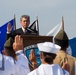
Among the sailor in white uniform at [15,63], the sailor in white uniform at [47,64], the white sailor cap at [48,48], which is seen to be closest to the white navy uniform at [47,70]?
the sailor in white uniform at [47,64]

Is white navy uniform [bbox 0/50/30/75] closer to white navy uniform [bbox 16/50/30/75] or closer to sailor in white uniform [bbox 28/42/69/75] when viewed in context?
white navy uniform [bbox 16/50/30/75]

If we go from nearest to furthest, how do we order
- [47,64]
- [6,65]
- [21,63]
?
[47,64], [6,65], [21,63]

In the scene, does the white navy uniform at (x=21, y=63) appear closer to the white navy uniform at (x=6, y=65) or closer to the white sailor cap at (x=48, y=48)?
the white navy uniform at (x=6, y=65)

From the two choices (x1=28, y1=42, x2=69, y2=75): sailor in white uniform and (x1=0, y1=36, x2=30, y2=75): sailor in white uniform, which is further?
(x1=0, y1=36, x2=30, y2=75): sailor in white uniform

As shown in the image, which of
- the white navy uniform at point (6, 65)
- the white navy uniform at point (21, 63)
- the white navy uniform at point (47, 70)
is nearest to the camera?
the white navy uniform at point (47, 70)

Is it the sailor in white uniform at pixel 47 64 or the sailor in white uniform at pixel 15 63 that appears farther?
the sailor in white uniform at pixel 15 63

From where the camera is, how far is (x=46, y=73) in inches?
278

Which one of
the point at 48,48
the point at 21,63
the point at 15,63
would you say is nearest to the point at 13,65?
the point at 15,63

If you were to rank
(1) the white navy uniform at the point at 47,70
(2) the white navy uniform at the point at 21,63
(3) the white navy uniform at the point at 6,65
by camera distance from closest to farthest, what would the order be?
(1) the white navy uniform at the point at 47,70
(3) the white navy uniform at the point at 6,65
(2) the white navy uniform at the point at 21,63

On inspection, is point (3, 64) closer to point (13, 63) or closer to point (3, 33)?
point (13, 63)

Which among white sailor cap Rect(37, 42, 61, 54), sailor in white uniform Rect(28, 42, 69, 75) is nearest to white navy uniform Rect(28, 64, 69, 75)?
sailor in white uniform Rect(28, 42, 69, 75)

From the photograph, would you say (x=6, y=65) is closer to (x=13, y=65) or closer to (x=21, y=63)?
(x=13, y=65)

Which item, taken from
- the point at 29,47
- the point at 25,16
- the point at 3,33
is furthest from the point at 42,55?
the point at 3,33

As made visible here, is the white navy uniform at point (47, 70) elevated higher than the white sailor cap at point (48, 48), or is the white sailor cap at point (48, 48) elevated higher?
the white sailor cap at point (48, 48)
